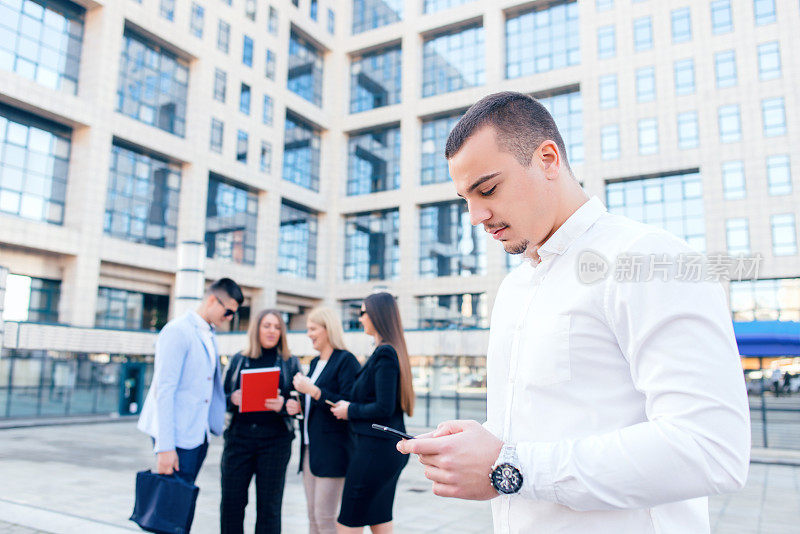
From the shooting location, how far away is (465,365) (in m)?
21.3

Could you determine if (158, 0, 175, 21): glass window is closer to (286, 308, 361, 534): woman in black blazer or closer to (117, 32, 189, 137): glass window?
(117, 32, 189, 137): glass window

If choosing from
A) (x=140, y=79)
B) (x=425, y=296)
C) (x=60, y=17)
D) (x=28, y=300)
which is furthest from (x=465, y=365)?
(x=60, y=17)

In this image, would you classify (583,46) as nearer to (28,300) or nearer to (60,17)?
(60,17)

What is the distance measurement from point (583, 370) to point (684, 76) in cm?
3467

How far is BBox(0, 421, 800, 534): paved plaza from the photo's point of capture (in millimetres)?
6062

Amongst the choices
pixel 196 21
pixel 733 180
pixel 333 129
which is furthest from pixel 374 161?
pixel 733 180

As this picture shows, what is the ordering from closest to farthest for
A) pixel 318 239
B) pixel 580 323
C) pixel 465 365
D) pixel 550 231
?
pixel 580 323 → pixel 550 231 → pixel 465 365 → pixel 318 239

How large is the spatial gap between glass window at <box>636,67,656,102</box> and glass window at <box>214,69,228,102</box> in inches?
925

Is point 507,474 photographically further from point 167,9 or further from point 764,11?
point 764,11

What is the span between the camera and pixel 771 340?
1320 centimetres

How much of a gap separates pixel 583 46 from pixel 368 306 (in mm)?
33171

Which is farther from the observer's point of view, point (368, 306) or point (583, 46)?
point (583, 46)

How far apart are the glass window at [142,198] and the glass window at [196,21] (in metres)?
7.50

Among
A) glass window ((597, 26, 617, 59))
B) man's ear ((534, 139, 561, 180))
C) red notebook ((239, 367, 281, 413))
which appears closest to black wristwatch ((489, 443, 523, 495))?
man's ear ((534, 139, 561, 180))
